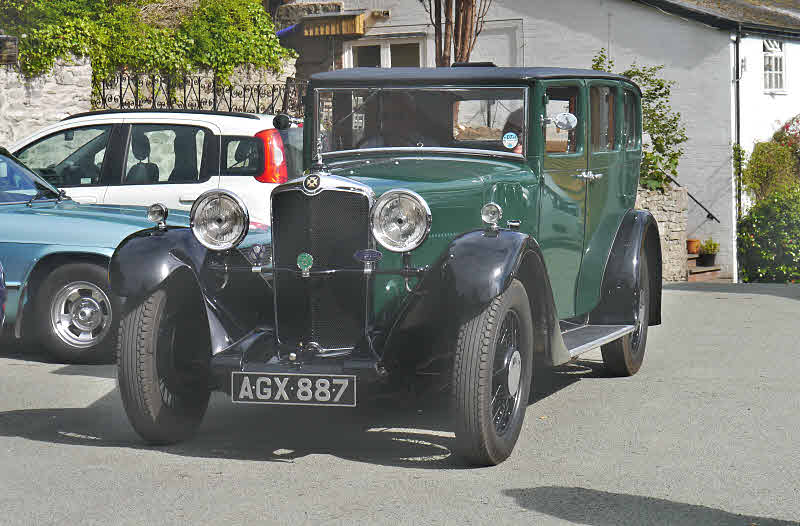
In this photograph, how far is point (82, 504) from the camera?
4926mm

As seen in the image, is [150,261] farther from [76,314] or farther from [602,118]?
[602,118]

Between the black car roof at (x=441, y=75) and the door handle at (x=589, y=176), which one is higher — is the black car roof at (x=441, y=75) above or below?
above

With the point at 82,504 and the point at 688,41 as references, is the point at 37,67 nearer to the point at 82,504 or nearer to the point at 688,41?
the point at 82,504

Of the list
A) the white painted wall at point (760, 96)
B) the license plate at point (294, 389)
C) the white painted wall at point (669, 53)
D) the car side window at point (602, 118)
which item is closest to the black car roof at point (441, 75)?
the car side window at point (602, 118)

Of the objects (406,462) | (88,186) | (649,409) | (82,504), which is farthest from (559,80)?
(88,186)

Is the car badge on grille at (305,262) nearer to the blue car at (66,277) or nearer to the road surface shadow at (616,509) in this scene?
the road surface shadow at (616,509)

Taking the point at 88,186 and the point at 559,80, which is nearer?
the point at 559,80

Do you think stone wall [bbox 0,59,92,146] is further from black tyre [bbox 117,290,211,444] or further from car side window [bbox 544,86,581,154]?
black tyre [bbox 117,290,211,444]

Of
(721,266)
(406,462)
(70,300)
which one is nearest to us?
(406,462)

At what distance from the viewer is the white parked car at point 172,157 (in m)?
10.1

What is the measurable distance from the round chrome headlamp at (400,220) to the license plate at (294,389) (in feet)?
2.32

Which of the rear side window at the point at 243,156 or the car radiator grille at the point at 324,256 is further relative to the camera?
the rear side window at the point at 243,156

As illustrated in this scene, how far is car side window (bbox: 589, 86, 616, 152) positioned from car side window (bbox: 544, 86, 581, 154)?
24 cm

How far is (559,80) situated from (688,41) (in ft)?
55.8
